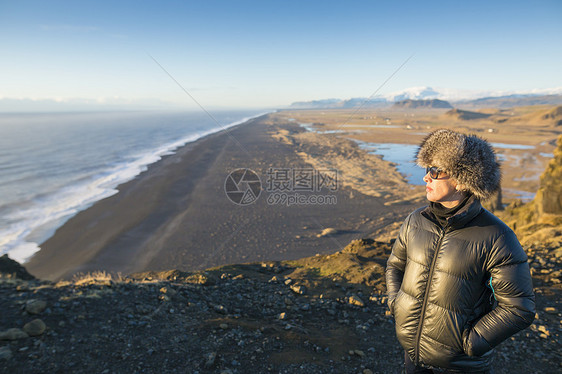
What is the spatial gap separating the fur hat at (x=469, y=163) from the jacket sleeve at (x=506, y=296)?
391mm

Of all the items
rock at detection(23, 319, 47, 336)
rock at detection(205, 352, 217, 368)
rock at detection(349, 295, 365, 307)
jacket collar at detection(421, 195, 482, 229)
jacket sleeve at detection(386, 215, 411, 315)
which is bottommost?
rock at detection(349, 295, 365, 307)

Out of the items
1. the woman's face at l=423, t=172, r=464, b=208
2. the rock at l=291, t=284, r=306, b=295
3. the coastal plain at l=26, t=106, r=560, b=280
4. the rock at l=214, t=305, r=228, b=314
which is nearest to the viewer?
the woman's face at l=423, t=172, r=464, b=208

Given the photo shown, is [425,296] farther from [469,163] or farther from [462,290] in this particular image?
[469,163]

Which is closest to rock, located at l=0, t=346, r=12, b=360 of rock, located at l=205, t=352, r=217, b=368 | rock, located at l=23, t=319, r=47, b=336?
rock, located at l=23, t=319, r=47, b=336

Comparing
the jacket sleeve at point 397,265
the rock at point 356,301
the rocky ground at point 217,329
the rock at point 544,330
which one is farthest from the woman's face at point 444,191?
the rock at point 544,330

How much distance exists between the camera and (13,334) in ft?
13.5

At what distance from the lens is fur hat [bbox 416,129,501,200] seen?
215cm

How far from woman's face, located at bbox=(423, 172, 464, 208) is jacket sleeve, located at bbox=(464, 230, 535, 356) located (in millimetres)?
405

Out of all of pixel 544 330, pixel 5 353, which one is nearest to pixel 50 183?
pixel 5 353

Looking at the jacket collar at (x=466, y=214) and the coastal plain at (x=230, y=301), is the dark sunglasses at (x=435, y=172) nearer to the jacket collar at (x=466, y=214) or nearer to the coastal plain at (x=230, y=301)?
the jacket collar at (x=466, y=214)

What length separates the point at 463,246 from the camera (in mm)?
2137

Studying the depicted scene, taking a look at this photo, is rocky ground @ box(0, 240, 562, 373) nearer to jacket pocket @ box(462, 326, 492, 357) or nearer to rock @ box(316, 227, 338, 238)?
jacket pocket @ box(462, 326, 492, 357)

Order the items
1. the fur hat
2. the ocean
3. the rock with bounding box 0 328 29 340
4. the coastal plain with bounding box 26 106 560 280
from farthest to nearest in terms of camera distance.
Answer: the ocean
the coastal plain with bounding box 26 106 560 280
the rock with bounding box 0 328 29 340
the fur hat

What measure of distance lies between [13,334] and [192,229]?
41.6 feet
